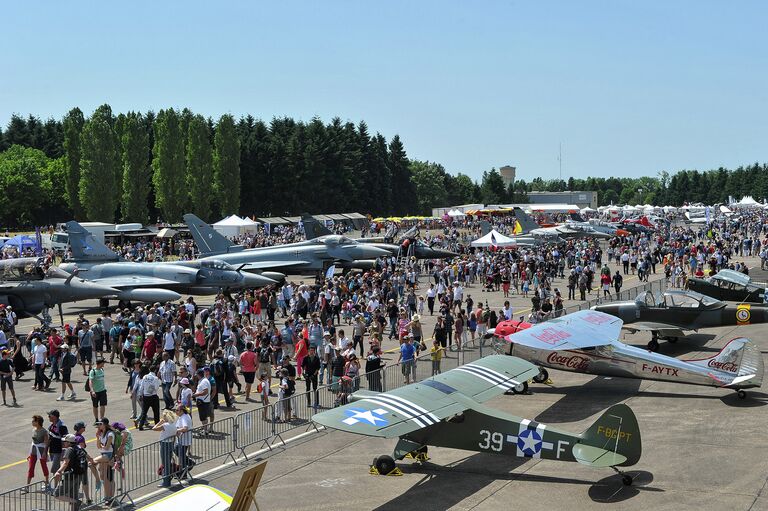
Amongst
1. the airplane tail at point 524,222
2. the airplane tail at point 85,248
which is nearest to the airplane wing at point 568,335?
the airplane tail at point 85,248

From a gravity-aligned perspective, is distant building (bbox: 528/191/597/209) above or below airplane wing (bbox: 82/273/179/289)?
above

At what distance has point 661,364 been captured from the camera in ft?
59.7

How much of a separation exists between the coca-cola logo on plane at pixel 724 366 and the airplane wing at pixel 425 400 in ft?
14.3

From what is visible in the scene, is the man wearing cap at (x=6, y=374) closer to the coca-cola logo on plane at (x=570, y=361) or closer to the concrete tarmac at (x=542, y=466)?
the concrete tarmac at (x=542, y=466)

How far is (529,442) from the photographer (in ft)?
43.8

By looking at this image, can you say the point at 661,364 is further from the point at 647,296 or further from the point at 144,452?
the point at 144,452

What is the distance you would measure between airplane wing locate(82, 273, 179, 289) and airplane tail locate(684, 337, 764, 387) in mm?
23894

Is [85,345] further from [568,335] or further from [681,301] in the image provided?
[681,301]

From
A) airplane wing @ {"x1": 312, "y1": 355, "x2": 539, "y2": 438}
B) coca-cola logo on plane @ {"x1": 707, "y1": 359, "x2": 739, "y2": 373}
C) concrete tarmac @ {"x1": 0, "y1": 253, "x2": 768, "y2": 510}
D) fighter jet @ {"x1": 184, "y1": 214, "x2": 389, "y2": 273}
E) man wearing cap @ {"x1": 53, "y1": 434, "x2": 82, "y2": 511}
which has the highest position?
fighter jet @ {"x1": 184, "y1": 214, "x2": 389, "y2": 273}

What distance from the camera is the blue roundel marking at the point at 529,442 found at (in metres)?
13.3

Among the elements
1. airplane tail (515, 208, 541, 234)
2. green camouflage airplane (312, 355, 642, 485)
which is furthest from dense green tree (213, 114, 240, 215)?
green camouflage airplane (312, 355, 642, 485)

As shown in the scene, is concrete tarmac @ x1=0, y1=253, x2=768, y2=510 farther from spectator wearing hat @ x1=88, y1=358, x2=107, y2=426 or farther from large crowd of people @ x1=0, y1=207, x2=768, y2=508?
large crowd of people @ x1=0, y1=207, x2=768, y2=508

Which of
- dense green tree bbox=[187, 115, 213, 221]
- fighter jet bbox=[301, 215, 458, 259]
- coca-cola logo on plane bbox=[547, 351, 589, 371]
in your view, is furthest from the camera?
dense green tree bbox=[187, 115, 213, 221]

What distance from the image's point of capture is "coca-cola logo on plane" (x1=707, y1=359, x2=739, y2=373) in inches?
687
